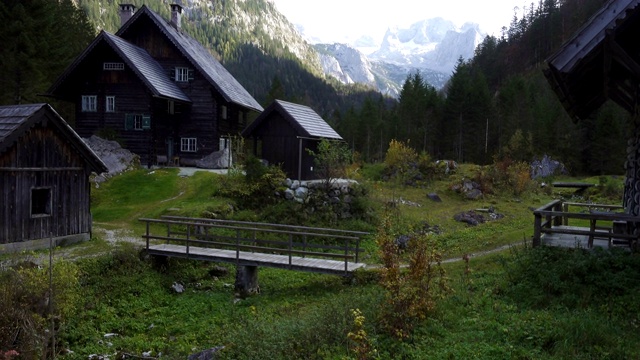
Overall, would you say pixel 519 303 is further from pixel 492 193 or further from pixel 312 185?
pixel 492 193

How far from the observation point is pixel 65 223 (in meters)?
19.5

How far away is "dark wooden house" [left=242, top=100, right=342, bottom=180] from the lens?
98.5ft

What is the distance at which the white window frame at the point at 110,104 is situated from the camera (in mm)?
38344

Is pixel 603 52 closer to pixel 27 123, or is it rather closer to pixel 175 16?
pixel 27 123

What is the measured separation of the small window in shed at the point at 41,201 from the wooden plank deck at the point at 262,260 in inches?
186

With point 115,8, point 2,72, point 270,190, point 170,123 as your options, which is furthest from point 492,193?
point 115,8

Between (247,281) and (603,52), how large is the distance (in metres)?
13.4

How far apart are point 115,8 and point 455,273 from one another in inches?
6944

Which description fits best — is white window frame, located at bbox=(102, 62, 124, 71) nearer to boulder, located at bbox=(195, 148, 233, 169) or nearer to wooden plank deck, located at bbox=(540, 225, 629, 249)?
boulder, located at bbox=(195, 148, 233, 169)

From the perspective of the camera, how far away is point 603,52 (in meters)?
11.6

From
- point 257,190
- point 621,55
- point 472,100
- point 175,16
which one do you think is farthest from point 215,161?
point 472,100

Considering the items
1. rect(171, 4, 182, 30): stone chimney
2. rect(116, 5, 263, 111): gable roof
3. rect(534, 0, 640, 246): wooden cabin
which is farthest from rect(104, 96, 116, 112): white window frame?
rect(534, 0, 640, 246): wooden cabin

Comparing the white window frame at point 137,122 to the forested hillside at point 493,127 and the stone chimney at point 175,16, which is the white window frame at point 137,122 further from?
the forested hillside at point 493,127

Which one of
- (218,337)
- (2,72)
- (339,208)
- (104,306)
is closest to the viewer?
(218,337)
